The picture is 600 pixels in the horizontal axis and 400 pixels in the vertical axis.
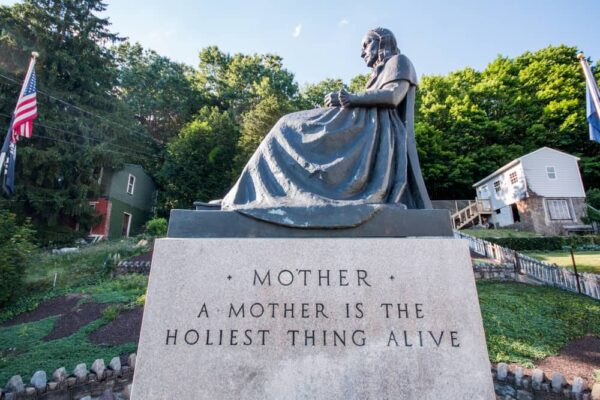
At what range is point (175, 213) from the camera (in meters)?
2.73

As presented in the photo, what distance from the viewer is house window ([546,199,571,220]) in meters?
26.5

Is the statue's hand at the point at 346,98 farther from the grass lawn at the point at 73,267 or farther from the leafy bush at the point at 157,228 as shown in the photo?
the leafy bush at the point at 157,228

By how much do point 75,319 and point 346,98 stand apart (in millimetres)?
9802

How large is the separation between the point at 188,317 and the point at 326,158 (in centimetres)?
169

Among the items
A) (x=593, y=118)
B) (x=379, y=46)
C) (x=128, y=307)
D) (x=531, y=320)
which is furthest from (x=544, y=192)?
(x=379, y=46)

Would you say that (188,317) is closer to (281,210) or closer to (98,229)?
(281,210)

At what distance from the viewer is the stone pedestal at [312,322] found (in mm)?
2111

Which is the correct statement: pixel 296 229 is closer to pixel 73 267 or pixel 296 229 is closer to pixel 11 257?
pixel 11 257

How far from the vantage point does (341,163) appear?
306 centimetres

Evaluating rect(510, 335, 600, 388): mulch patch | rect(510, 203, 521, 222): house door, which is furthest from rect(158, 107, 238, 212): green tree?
rect(510, 335, 600, 388): mulch patch

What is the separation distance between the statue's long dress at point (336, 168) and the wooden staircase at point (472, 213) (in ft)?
93.7

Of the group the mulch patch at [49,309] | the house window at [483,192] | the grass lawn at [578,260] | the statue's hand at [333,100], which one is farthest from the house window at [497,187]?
the statue's hand at [333,100]

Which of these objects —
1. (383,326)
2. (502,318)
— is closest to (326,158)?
(383,326)

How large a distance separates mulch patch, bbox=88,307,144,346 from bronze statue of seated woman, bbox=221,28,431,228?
21.7 ft
